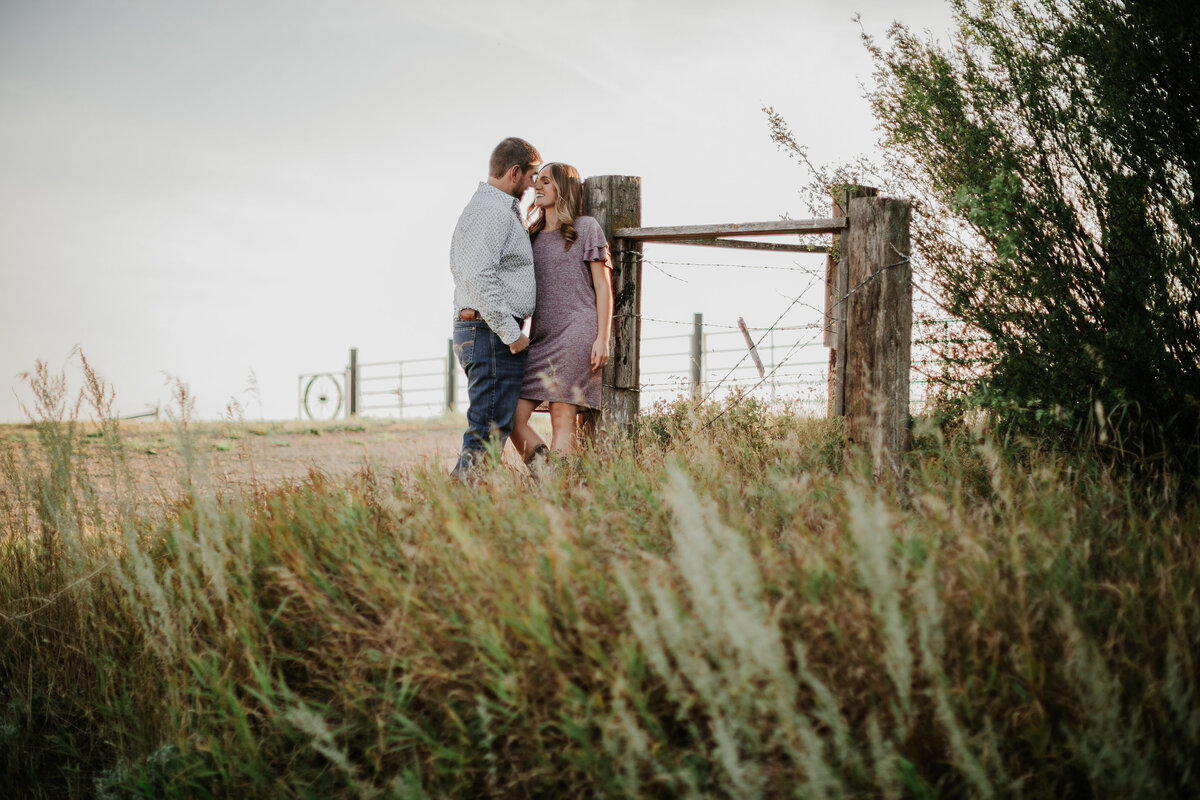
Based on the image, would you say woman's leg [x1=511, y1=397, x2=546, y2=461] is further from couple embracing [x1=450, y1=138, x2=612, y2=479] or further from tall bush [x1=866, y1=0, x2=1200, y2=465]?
tall bush [x1=866, y1=0, x2=1200, y2=465]

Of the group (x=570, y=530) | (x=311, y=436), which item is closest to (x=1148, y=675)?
(x=570, y=530)

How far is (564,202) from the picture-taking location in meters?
4.46

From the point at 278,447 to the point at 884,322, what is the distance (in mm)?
8856

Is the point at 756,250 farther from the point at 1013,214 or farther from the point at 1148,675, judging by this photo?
the point at 1148,675

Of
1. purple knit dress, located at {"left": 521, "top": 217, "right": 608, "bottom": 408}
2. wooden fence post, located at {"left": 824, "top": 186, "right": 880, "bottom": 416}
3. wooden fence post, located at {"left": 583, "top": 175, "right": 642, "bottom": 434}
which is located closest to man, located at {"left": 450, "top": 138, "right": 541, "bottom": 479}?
purple knit dress, located at {"left": 521, "top": 217, "right": 608, "bottom": 408}

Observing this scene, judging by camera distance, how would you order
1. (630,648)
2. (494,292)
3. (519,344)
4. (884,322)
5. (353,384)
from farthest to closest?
1. (353,384)
2. (519,344)
3. (494,292)
4. (884,322)
5. (630,648)

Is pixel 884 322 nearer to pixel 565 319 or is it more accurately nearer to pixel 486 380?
pixel 565 319

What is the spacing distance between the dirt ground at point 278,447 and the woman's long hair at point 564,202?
147 centimetres

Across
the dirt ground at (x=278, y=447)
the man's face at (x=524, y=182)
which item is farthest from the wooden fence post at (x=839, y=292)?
the dirt ground at (x=278, y=447)

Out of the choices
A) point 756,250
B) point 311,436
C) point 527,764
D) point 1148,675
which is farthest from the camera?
point 311,436

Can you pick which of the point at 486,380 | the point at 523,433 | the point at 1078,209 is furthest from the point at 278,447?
the point at 1078,209

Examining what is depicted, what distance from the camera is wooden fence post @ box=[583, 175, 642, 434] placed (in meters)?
4.63

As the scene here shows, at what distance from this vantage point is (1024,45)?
13.3ft

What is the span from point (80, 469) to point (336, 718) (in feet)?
7.16
